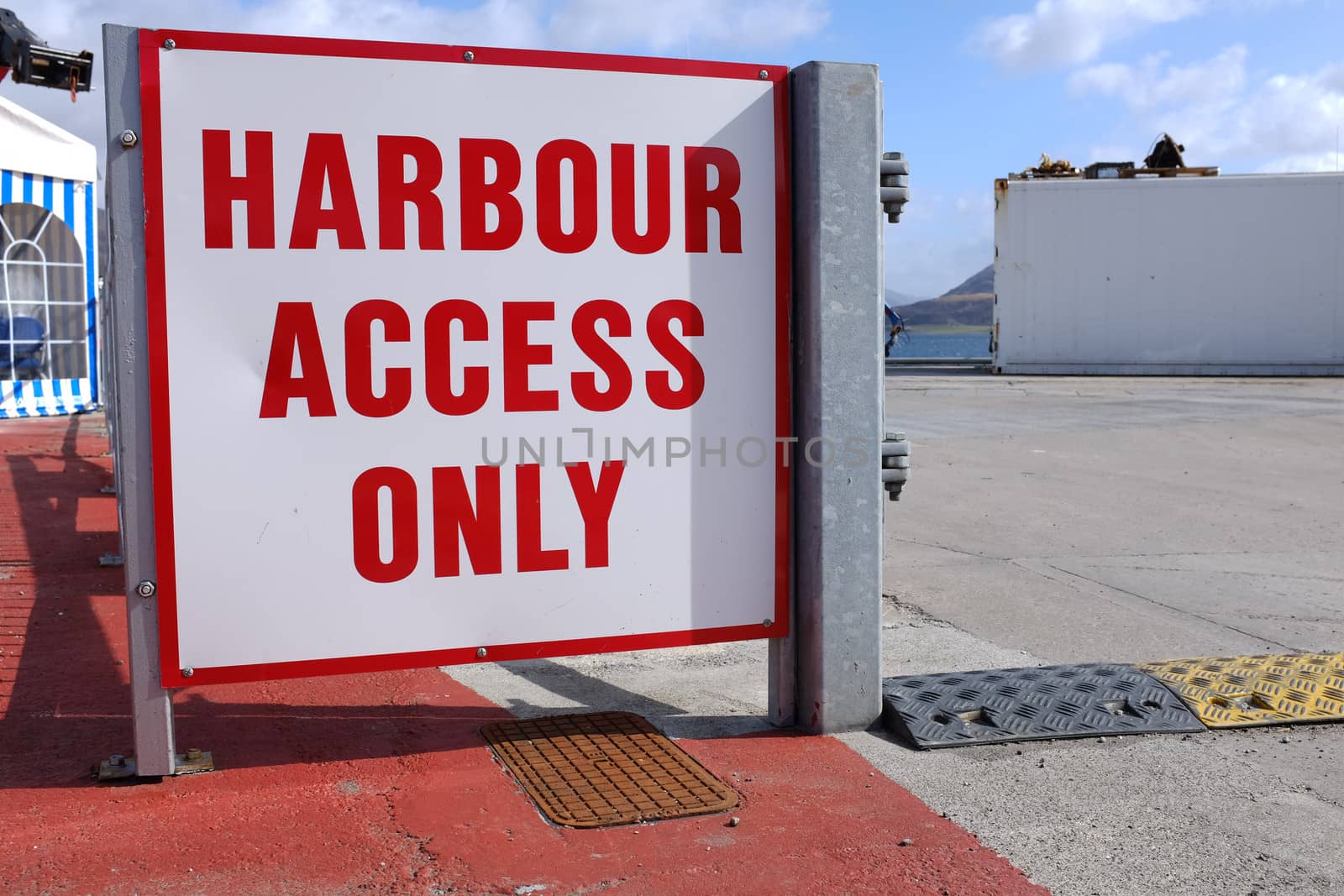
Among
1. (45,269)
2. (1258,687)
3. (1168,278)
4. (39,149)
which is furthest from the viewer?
(1168,278)

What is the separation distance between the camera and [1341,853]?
9.64 feet

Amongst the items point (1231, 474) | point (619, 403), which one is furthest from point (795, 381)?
point (1231, 474)

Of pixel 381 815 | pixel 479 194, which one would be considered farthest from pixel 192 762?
pixel 479 194

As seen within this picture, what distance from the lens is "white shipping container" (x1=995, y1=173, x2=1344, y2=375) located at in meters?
27.5

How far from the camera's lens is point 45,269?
16.5 meters

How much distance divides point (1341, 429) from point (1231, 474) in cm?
453

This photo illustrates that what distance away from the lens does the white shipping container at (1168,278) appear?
27.5m

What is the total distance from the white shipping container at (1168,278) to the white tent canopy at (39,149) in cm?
1920

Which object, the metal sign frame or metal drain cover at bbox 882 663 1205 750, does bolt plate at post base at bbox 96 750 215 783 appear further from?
metal drain cover at bbox 882 663 1205 750

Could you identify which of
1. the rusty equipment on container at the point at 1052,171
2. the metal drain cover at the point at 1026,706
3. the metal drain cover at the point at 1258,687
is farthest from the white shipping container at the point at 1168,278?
the metal drain cover at the point at 1026,706

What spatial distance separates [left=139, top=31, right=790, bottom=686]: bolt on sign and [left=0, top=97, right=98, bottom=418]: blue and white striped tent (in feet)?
46.2

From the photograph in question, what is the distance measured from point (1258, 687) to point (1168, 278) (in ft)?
84.7

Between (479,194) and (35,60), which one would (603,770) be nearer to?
(479,194)

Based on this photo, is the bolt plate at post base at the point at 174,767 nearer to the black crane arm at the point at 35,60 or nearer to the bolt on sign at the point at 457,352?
the bolt on sign at the point at 457,352
